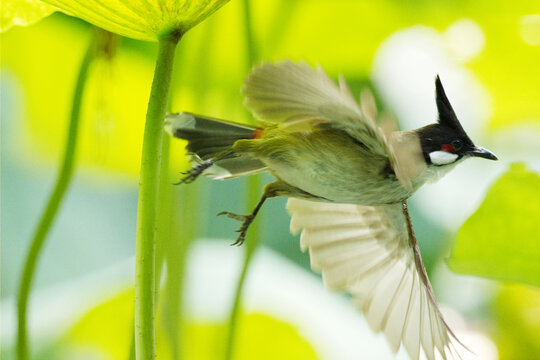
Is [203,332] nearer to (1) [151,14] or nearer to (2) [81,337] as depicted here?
(2) [81,337]

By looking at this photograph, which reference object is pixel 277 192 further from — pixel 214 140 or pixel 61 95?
pixel 61 95

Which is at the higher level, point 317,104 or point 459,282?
point 317,104

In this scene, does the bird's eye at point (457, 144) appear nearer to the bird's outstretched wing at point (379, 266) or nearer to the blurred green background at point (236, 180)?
the bird's outstretched wing at point (379, 266)

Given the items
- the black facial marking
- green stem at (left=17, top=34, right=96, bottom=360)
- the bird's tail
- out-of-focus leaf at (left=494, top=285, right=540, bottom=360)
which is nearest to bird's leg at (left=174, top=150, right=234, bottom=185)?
the bird's tail

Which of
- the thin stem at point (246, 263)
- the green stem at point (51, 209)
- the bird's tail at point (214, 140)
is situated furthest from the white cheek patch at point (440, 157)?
the green stem at point (51, 209)

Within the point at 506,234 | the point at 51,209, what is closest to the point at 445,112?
the point at 506,234

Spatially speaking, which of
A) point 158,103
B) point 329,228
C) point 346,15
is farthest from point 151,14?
point 346,15
